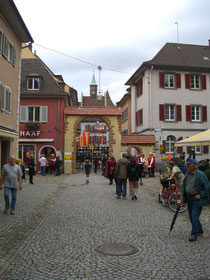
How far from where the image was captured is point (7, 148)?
1725 centimetres

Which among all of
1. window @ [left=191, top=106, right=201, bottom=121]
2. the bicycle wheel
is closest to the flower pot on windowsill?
window @ [left=191, top=106, right=201, bottom=121]

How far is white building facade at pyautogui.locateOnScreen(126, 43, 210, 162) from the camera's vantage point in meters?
31.4

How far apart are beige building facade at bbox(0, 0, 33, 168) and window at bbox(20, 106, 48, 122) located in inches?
440

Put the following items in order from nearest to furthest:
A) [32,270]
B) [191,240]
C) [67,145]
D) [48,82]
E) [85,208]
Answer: [32,270] < [191,240] < [85,208] < [67,145] < [48,82]

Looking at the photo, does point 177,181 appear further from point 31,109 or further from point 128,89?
→ point 128,89

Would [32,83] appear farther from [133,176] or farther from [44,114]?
[133,176]

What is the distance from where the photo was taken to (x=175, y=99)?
32031 mm

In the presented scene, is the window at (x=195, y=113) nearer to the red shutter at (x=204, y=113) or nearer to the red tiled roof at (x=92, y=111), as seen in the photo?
the red shutter at (x=204, y=113)

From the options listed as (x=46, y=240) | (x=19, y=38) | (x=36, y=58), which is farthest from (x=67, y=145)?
(x=46, y=240)

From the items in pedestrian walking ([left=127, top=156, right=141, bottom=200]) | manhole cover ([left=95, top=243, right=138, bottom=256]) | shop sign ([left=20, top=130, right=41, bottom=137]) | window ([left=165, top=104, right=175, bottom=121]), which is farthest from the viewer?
window ([left=165, top=104, right=175, bottom=121])

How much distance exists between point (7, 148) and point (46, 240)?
38.1 ft

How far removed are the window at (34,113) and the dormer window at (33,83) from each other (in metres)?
1.93

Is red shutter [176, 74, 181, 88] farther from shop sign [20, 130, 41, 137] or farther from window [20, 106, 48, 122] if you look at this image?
shop sign [20, 130, 41, 137]

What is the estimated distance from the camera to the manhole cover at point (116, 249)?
Answer: 5.51 meters
